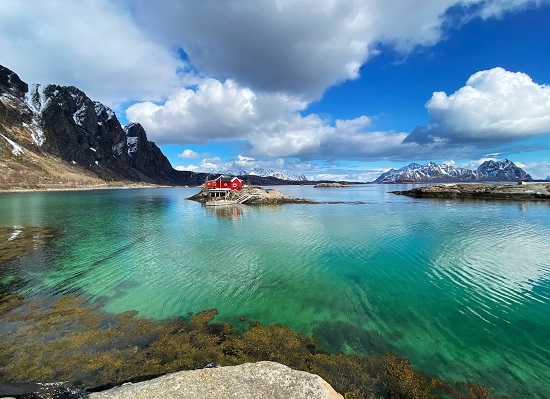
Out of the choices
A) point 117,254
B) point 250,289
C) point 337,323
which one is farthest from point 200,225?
point 337,323

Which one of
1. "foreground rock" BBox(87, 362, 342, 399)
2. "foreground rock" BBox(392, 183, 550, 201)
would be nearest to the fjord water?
"foreground rock" BBox(87, 362, 342, 399)

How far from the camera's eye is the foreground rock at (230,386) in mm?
6324

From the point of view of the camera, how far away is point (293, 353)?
10.7m

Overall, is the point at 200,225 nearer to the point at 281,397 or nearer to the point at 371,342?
the point at 371,342

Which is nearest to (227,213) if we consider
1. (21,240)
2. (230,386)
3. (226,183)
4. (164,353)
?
(21,240)

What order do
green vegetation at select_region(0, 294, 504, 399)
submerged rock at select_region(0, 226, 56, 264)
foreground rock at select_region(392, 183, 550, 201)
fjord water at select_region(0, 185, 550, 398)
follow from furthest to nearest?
1. foreground rock at select_region(392, 183, 550, 201)
2. submerged rock at select_region(0, 226, 56, 264)
3. fjord water at select_region(0, 185, 550, 398)
4. green vegetation at select_region(0, 294, 504, 399)

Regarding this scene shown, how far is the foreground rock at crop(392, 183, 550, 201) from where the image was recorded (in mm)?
82312

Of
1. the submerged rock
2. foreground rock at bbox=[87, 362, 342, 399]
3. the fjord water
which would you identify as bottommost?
the fjord water

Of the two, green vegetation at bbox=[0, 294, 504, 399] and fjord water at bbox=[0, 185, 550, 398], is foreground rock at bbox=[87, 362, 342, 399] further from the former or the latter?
fjord water at bbox=[0, 185, 550, 398]

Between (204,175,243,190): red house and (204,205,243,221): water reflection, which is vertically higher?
(204,175,243,190): red house

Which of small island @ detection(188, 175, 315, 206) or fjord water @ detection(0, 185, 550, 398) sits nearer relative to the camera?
fjord water @ detection(0, 185, 550, 398)

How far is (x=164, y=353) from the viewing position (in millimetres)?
10477

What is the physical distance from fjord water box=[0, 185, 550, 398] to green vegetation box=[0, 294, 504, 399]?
38.7 inches

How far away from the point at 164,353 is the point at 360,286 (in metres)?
13.0
